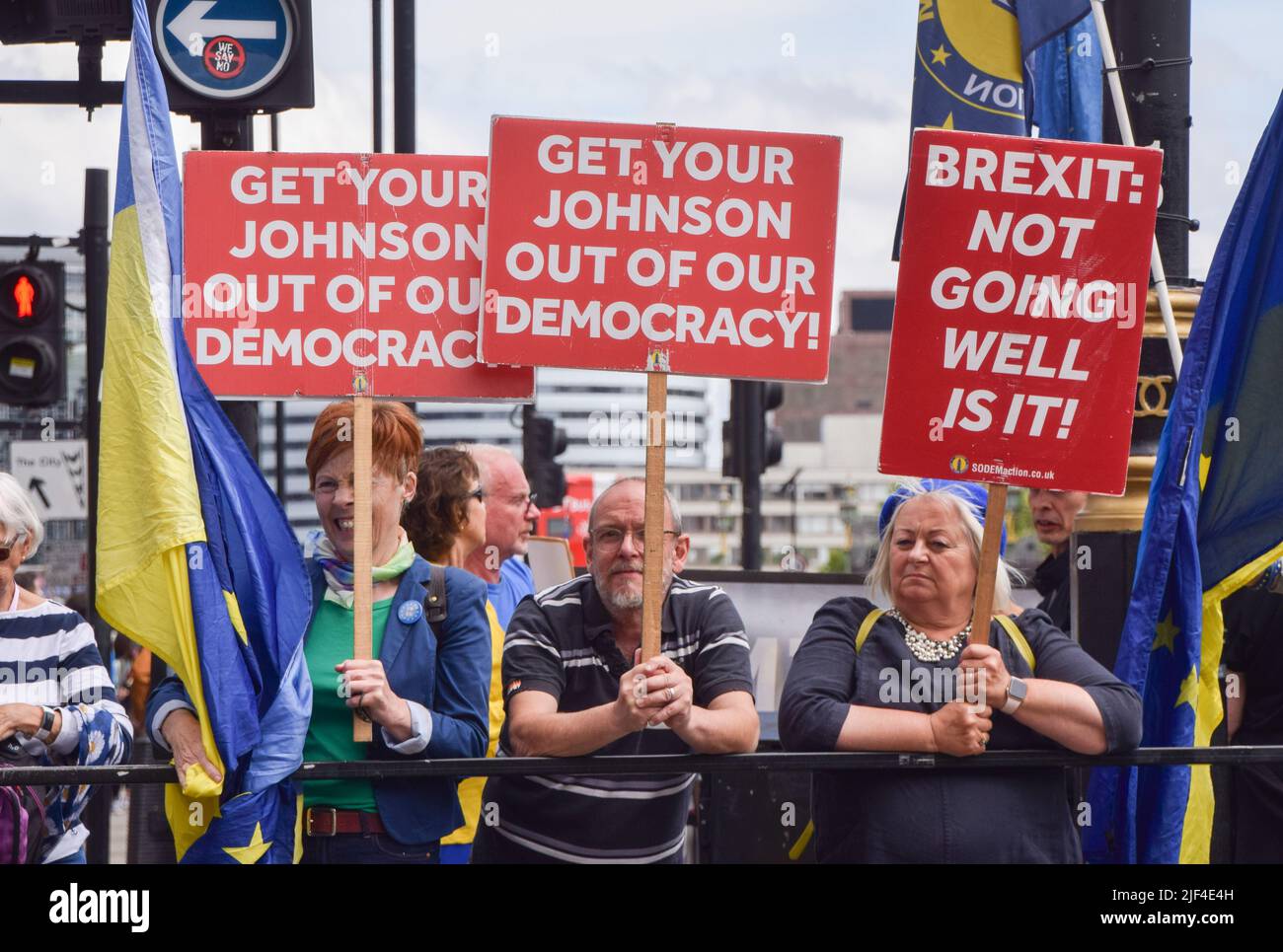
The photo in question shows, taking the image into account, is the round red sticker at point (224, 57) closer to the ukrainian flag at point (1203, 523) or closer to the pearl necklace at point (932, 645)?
the pearl necklace at point (932, 645)

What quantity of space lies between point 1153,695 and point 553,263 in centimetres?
197

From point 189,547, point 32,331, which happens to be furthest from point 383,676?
point 32,331

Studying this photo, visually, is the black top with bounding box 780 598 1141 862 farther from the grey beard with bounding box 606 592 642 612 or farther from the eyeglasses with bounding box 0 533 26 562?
the eyeglasses with bounding box 0 533 26 562

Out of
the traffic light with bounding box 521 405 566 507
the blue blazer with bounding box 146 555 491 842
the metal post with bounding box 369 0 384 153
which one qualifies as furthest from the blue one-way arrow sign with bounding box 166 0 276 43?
the traffic light with bounding box 521 405 566 507

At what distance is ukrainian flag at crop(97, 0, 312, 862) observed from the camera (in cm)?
416

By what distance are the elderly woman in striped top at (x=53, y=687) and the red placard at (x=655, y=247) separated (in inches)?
51.2

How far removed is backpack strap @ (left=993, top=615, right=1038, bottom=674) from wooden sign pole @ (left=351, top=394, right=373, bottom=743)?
1.59 metres

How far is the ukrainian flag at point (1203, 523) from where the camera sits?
4645 millimetres

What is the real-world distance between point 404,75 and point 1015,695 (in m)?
6.89

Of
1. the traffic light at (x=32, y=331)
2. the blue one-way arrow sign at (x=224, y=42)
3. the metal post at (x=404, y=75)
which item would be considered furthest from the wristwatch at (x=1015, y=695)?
the traffic light at (x=32, y=331)
